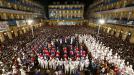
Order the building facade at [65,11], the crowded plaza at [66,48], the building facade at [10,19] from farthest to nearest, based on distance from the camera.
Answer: the building facade at [65,11], the building facade at [10,19], the crowded plaza at [66,48]

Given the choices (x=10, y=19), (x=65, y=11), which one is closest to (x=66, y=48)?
(x=10, y=19)

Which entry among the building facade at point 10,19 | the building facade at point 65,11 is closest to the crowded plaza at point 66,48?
the building facade at point 10,19

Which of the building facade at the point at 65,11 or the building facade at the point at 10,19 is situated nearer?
the building facade at the point at 10,19

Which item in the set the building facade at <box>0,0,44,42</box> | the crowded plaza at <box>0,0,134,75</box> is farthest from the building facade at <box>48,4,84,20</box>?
the building facade at <box>0,0,44,42</box>

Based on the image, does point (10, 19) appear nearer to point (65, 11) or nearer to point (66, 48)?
point (66, 48)

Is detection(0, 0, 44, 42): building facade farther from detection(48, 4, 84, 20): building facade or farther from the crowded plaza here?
detection(48, 4, 84, 20): building facade

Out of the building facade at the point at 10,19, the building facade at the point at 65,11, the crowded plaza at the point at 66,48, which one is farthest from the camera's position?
the building facade at the point at 65,11

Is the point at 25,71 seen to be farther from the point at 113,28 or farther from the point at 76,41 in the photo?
the point at 113,28

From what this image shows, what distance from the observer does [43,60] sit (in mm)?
15023

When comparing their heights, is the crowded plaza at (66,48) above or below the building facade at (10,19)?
below

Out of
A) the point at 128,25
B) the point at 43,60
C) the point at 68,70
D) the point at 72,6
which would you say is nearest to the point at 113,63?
the point at 68,70

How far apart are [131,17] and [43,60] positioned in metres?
22.3

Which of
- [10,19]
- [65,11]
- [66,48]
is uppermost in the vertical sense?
[65,11]

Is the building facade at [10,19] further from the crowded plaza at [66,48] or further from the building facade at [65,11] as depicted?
the building facade at [65,11]
